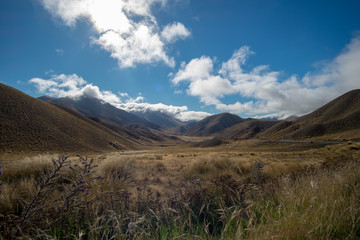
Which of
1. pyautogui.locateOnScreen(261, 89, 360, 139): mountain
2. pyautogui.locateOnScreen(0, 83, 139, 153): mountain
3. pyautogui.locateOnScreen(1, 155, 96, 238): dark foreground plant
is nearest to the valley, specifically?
pyautogui.locateOnScreen(1, 155, 96, 238): dark foreground plant

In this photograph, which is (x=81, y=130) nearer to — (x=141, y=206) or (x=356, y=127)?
(x=141, y=206)

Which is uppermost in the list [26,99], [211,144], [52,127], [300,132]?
[26,99]

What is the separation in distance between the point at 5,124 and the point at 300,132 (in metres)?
117

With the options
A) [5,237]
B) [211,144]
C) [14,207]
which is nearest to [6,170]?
[14,207]

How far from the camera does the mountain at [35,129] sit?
42.6 metres

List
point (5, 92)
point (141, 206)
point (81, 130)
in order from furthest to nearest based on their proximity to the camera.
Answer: point (81, 130), point (5, 92), point (141, 206)

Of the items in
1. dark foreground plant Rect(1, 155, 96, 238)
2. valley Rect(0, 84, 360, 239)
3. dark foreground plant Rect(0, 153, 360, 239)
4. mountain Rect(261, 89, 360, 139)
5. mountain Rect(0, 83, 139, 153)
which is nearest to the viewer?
dark foreground plant Rect(1, 155, 96, 238)

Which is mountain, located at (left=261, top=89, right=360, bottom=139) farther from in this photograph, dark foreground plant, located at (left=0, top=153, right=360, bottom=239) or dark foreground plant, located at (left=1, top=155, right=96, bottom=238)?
dark foreground plant, located at (left=1, top=155, right=96, bottom=238)

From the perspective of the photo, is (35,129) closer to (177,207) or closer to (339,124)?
(177,207)

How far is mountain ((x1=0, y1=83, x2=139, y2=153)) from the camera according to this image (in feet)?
140

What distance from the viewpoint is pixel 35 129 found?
48.6 metres

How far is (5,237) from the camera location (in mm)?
2035

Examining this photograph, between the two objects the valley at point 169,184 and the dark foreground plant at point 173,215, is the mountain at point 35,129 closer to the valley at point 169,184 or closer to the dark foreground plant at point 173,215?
the valley at point 169,184

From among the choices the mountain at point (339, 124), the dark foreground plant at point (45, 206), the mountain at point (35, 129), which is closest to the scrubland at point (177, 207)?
the dark foreground plant at point (45, 206)
